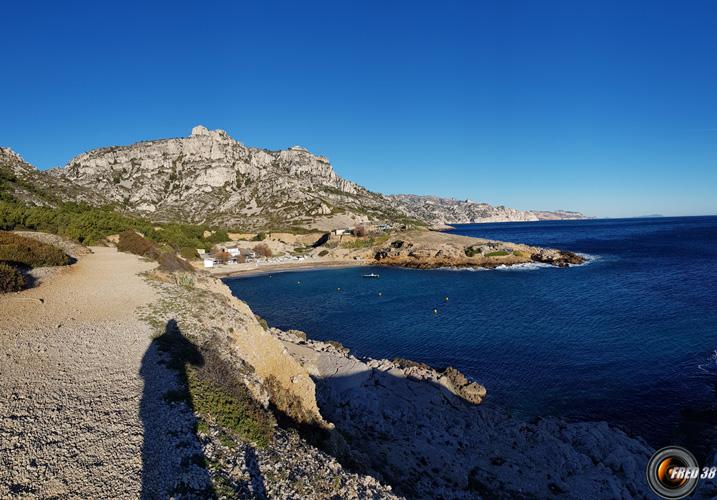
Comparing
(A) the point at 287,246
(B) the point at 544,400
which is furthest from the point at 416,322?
(A) the point at 287,246

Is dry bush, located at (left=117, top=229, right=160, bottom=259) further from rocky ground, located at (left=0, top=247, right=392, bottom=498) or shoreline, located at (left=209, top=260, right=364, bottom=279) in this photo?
shoreline, located at (left=209, top=260, right=364, bottom=279)

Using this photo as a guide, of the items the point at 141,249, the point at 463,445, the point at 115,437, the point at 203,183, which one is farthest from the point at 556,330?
the point at 203,183

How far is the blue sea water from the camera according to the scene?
934 inches

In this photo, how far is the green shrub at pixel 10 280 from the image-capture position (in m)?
17.7

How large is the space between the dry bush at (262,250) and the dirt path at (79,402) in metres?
84.3

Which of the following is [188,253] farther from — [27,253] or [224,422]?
[224,422]

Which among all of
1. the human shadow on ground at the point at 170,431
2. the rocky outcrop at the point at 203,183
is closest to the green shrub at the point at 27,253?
the human shadow on ground at the point at 170,431

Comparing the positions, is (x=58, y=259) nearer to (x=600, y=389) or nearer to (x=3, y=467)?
(x=3, y=467)

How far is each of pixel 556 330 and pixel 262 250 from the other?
7938 centimetres

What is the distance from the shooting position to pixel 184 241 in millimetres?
82875

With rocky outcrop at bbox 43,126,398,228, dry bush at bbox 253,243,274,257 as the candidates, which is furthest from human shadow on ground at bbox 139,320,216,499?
rocky outcrop at bbox 43,126,398,228

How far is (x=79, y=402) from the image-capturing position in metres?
9.84

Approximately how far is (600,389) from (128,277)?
104ft

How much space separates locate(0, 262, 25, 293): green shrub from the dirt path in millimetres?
589
